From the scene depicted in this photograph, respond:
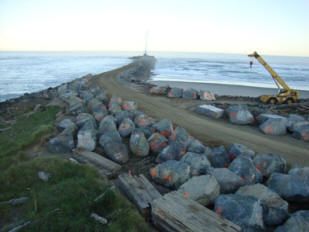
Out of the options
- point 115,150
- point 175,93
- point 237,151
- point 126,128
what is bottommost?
point 115,150

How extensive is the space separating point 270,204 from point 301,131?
634cm

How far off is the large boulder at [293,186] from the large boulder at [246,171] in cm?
38

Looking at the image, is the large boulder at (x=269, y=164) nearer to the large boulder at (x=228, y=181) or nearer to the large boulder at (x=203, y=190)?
the large boulder at (x=228, y=181)

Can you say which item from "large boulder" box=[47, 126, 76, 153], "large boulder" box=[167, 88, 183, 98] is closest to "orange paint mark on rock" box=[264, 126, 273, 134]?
"large boulder" box=[167, 88, 183, 98]

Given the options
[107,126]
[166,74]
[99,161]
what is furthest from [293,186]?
[166,74]

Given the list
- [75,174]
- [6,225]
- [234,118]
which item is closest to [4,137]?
[75,174]

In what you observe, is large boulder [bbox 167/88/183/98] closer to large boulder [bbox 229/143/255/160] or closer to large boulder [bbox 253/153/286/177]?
large boulder [bbox 229/143/255/160]

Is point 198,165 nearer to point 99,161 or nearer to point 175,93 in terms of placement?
A: point 99,161

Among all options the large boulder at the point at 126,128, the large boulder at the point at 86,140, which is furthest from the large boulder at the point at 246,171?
the large boulder at the point at 86,140

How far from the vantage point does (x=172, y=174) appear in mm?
5773

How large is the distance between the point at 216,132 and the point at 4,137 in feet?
34.1

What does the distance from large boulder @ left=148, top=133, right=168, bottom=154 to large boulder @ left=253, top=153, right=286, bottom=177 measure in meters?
3.29

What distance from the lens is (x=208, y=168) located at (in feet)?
20.0

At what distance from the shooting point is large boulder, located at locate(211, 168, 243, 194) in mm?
5387
